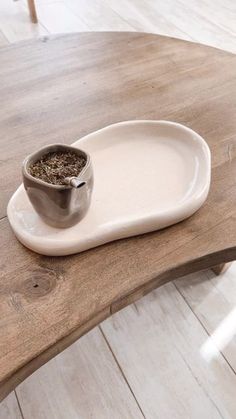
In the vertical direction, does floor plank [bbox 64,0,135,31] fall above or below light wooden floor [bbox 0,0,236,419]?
above

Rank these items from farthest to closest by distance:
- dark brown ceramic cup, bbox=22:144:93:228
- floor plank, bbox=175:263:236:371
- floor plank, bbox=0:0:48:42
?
floor plank, bbox=0:0:48:42, floor plank, bbox=175:263:236:371, dark brown ceramic cup, bbox=22:144:93:228

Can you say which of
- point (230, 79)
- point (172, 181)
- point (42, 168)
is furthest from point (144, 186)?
point (230, 79)

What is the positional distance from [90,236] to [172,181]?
19 centimetres

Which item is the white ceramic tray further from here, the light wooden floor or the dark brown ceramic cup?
the light wooden floor

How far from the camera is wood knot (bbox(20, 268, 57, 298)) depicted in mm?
484

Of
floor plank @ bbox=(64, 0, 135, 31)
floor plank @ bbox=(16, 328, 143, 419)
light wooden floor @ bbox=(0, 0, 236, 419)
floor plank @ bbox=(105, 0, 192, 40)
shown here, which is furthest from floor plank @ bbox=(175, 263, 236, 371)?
floor plank @ bbox=(64, 0, 135, 31)

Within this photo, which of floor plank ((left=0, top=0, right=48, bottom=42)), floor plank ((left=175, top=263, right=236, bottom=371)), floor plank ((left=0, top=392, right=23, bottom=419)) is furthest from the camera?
floor plank ((left=0, top=0, right=48, bottom=42))

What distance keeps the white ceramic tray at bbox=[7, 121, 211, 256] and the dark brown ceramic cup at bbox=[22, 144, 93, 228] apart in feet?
0.07

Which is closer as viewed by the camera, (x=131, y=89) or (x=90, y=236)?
(x=90, y=236)

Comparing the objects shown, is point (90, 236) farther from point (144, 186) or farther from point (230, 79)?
point (230, 79)

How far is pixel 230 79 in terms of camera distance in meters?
0.85

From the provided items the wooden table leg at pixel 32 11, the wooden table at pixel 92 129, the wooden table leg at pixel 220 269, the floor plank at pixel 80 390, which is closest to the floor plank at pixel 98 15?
the wooden table leg at pixel 32 11

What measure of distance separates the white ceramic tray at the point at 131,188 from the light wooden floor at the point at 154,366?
19.8 inches

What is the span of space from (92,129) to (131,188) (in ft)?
0.60
